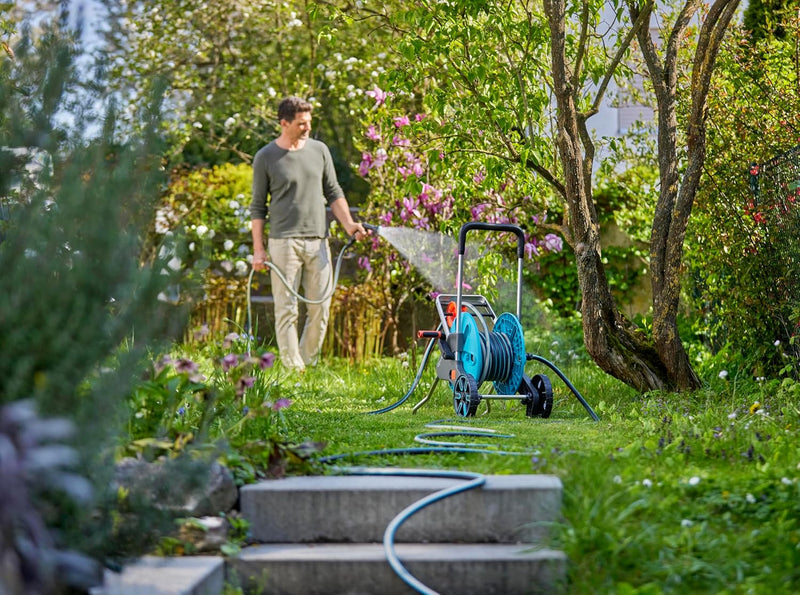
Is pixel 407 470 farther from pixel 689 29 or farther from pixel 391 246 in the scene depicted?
pixel 391 246

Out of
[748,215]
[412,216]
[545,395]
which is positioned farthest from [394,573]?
[412,216]

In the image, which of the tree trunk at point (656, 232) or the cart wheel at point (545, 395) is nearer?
the cart wheel at point (545, 395)

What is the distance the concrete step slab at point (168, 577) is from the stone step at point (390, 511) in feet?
1.09

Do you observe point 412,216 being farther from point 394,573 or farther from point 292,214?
point 394,573

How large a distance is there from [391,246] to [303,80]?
289 cm

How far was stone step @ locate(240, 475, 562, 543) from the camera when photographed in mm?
3197

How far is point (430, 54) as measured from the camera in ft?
18.2

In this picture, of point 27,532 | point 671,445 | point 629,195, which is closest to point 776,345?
point 671,445

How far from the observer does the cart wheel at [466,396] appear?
5289mm

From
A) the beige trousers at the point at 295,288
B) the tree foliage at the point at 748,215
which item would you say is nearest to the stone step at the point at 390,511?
the tree foliage at the point at 748,215

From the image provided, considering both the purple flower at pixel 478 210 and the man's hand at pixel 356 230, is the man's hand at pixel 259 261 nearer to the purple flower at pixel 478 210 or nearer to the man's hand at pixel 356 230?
the man's hand at pixel 356 230

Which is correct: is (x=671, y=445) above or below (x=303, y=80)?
below

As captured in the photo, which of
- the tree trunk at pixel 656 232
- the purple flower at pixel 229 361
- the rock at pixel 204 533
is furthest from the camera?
the tree trunk at pixel 656 232

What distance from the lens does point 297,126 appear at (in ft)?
24.5
